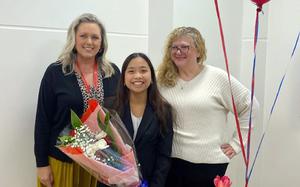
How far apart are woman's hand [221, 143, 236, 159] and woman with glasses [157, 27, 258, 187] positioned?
0.07m

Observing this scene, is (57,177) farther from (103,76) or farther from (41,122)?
(103,76)

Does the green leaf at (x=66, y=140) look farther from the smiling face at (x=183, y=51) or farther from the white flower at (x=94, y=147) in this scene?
the smiling face at (x=183, y=51)

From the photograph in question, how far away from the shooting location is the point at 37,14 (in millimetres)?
2072

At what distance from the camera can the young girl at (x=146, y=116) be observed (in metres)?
1.70

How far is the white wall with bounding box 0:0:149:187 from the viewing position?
76.6 inches

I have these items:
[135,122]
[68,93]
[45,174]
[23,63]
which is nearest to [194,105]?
[135,122]

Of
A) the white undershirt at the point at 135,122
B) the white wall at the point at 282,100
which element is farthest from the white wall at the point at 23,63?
the white wall at the point at 282,100

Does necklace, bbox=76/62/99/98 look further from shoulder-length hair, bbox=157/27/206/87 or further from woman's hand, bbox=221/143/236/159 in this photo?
woman's hand, bbox=221/143/236/159

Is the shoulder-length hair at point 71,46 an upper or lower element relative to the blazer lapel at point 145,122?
upper

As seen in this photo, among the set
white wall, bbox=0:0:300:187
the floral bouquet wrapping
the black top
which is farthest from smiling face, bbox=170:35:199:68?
white wall, bbox=0:0:300:187

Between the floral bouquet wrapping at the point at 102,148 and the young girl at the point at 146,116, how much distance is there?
0.62ft

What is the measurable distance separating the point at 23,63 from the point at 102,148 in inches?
37.6

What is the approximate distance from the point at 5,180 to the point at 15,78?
2.08ft

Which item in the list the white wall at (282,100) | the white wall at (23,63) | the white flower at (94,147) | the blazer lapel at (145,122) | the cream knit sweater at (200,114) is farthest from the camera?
the white wall at (282,100)
